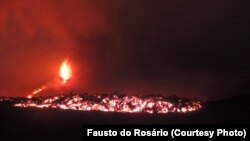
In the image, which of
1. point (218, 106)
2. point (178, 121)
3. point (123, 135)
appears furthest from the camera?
point (218, 106)

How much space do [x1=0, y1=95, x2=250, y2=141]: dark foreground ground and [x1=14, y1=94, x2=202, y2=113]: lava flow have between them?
479mm

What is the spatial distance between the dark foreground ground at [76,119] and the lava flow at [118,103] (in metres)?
0.48

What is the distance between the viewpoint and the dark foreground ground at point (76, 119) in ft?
71.3

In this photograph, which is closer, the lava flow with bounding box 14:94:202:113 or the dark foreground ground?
the dark foreground ground

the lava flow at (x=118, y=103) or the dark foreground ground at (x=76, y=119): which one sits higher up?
the lava flow at (x=118, y=103)

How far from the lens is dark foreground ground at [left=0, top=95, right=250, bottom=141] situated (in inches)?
856

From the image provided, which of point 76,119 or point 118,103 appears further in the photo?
point 118,103

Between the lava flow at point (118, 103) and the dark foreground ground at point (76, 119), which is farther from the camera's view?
the lava flow at point (118, 103)

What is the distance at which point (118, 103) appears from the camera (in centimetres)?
2455

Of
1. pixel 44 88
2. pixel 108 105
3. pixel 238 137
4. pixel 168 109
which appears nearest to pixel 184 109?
pixel 168 109

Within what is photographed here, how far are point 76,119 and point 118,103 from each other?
101 inches

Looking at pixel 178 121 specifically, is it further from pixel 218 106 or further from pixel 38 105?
pixel 38 105

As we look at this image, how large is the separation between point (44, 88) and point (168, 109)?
1317cm

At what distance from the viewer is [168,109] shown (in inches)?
950
